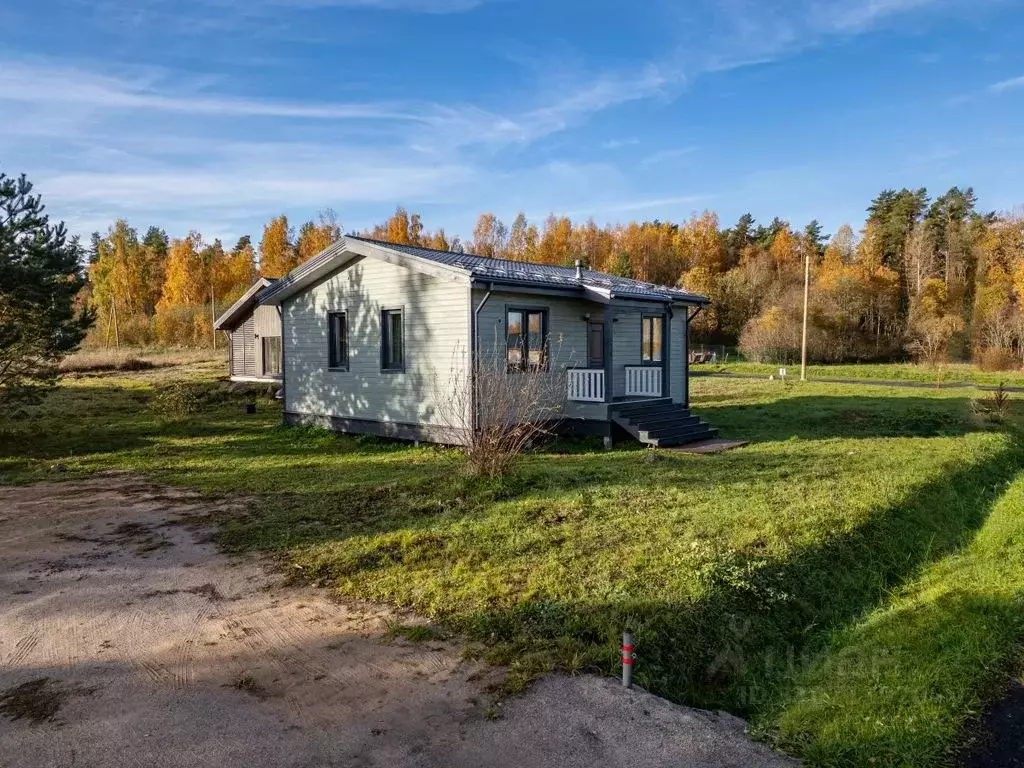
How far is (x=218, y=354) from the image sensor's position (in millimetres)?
43219

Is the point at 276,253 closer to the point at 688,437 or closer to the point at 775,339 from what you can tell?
the point at 775,339

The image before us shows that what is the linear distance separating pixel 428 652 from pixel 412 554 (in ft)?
6.64

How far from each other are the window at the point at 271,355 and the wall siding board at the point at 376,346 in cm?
1027

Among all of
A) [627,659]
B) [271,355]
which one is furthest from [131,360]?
[627,659]

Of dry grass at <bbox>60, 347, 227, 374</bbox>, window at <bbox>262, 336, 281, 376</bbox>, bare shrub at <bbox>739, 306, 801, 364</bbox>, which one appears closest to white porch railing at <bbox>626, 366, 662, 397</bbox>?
window at <bbox>262, 336, 281, 376</bbox>

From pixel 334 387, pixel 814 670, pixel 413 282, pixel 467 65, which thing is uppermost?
pixel 467 65

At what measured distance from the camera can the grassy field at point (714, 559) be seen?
4793mm

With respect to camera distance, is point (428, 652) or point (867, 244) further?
point (867, 244)

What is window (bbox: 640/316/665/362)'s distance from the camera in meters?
17.4

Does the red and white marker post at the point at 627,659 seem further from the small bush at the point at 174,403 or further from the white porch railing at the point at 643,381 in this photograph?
the small bush at the point at 174,403

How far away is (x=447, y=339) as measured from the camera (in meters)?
13.9

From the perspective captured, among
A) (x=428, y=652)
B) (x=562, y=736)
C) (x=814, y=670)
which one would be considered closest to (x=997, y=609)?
(x=814, y=670)

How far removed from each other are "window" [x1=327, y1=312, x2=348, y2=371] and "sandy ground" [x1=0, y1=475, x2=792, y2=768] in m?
10.3

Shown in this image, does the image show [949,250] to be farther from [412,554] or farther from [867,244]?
[412,554]
